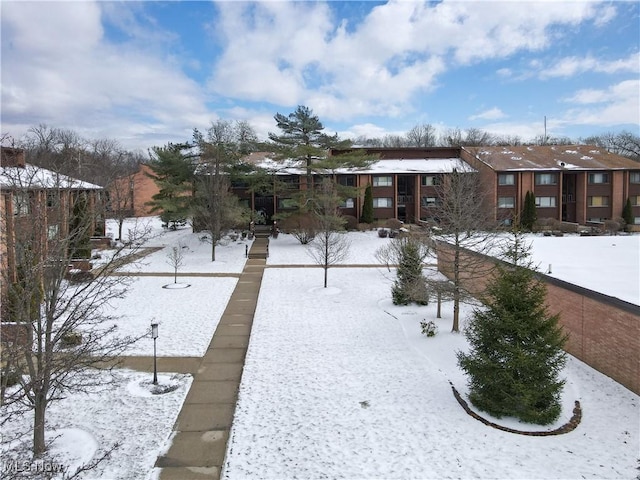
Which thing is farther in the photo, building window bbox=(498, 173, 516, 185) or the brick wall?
building window bbox=(498, 173, 516, 185)

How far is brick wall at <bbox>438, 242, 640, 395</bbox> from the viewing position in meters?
12.3

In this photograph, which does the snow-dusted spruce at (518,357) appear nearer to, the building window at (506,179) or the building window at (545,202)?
the building window at (506,179)

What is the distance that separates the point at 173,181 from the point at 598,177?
41504 millimetres

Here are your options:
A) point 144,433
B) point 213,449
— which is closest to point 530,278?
point 213,449

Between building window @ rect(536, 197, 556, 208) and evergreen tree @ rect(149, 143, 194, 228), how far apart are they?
3348 cm

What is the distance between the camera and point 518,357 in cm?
1068

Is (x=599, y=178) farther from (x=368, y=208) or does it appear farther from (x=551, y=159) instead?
(x=368, y=208)

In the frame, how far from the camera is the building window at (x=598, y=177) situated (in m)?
47.8

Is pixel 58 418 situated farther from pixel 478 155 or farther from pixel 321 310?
pixel 478 155

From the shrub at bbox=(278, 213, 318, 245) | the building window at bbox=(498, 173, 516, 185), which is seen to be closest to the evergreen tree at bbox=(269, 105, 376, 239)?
the shrub at bbox=(278, 213, 318, 245)

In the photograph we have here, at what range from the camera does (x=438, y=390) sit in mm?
12672

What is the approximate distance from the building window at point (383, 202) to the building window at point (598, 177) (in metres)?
20.6

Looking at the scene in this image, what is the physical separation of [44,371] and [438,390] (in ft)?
30.7

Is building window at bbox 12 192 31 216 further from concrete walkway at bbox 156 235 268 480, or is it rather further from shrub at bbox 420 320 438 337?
shrub at bbox 420 320 438 337
